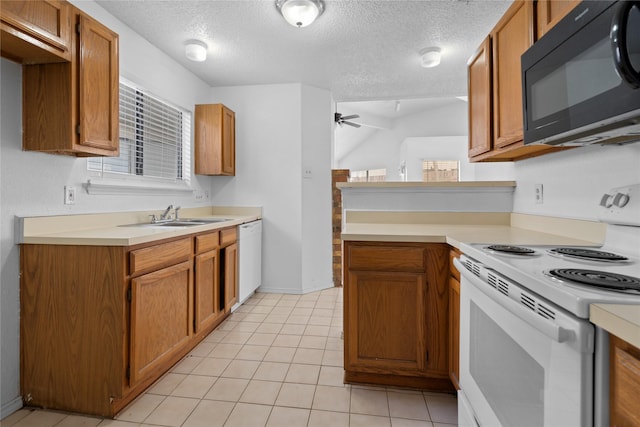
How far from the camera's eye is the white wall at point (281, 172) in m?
3.55

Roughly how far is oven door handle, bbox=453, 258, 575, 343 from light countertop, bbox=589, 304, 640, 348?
66 millimetres

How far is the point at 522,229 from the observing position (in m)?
1.93

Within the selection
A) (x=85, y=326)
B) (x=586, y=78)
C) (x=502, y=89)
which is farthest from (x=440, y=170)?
(x=85, y=326)

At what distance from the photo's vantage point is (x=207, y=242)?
7.75ft

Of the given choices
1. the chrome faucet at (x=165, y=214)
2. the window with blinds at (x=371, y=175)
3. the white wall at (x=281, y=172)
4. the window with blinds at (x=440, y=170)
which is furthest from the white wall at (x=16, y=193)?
the window with blinds at (x=371, y=175)

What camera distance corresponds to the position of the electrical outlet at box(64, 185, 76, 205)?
1.83 metres

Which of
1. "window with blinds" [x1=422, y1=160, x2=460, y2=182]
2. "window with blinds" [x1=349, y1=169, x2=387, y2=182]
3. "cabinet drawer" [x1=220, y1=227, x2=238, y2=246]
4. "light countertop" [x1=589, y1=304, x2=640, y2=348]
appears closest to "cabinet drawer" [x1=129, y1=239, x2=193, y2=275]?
"cabinet drawer" [x1=220, y1=227, x2=238, y2=246]

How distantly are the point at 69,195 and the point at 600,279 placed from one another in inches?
96.5

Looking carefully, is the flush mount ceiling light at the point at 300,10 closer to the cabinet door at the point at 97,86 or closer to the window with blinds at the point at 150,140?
the cabinet door at the point at 97,86

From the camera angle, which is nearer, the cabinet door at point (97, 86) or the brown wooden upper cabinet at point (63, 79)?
the brown wooden upper cabinet at point (63, 79)

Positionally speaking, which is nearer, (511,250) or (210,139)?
(511,250)

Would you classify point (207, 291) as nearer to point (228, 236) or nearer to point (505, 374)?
point (228, 236)

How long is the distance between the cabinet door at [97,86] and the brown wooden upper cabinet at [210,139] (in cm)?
139

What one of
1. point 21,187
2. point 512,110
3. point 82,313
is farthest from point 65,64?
point 512,110
